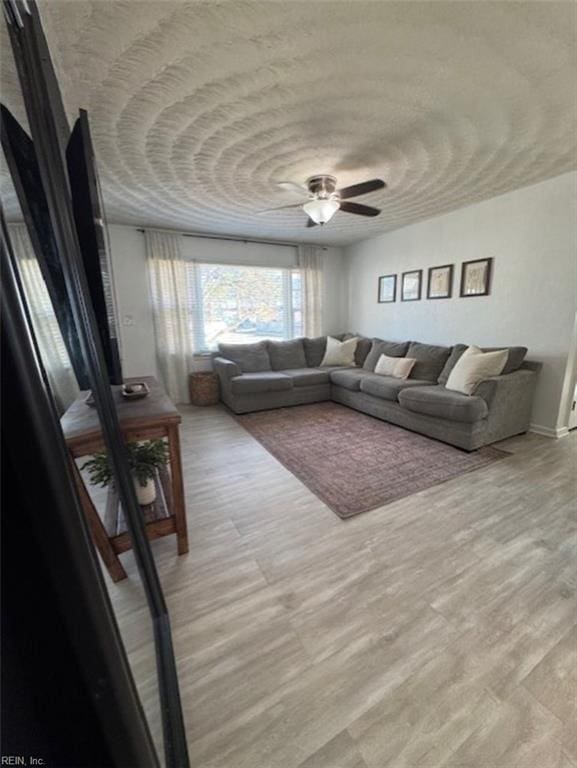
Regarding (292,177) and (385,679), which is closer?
(385,679)

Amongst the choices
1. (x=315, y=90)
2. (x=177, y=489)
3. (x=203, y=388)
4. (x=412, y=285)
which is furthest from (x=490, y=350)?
(x=203, y=388)

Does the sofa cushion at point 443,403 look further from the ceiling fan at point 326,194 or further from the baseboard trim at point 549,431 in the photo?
the ceiling fan at point 326,194

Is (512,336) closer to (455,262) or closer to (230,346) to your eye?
(455,262)

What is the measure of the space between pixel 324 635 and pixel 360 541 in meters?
0.57

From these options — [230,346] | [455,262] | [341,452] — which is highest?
[455,262]

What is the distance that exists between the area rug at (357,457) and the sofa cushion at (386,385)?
1.06 ft

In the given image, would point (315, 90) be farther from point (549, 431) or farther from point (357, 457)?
point (549, 431)

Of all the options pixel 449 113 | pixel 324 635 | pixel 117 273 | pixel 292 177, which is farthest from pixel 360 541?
pixel 117 273

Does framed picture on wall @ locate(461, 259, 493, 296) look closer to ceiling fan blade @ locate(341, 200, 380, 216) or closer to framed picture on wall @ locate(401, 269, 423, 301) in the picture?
framed picture on wall @ locate(401, 269, 423, 301)

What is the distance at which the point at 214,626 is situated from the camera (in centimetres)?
129

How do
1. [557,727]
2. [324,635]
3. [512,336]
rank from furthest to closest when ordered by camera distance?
[512,336] → [324,635] → [557,727]

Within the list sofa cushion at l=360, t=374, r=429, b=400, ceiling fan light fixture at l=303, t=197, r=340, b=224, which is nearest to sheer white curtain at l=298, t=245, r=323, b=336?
sofa cushion at l=360, t=374, r=429, b=400

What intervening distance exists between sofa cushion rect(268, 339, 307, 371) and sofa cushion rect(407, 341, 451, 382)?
5.34 ft

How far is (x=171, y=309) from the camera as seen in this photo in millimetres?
4344
